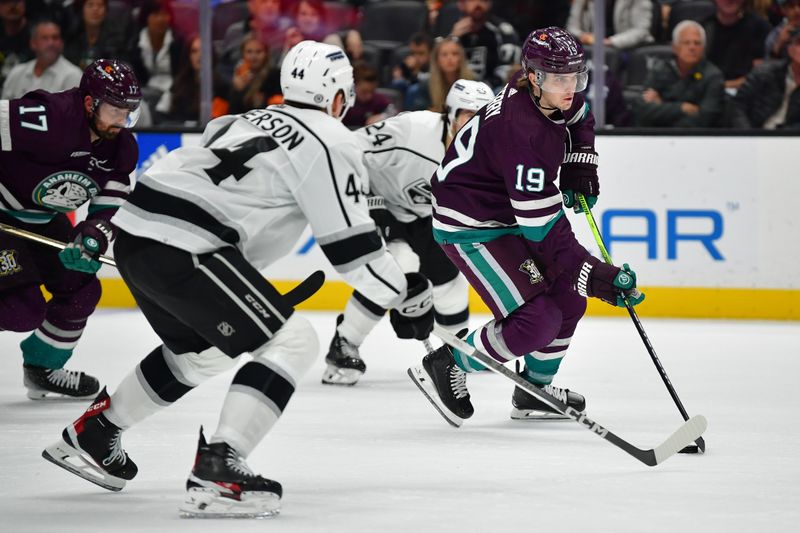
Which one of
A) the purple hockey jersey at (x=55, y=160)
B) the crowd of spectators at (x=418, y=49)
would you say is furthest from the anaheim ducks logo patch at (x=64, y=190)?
the crowd of spectators at (x=418, y=49)

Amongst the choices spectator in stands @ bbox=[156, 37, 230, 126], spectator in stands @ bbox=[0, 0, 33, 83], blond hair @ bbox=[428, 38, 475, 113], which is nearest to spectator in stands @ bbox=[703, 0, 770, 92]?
blond hair @ bbox=[428, 38, 475, 113]

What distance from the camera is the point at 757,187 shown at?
6043 mm

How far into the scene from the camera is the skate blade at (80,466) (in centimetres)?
300

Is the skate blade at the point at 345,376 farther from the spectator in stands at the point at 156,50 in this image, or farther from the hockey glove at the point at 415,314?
the spectator in stands at the point at 156,50

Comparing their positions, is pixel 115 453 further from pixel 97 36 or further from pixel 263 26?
pixel 97 36

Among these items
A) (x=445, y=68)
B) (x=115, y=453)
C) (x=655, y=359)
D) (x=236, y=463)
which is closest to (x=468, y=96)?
(x=655, y=359)

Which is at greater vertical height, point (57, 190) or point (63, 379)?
point (57, 190)

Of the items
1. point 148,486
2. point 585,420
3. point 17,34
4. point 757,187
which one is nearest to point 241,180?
point 148,486

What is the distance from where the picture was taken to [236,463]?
106 inches

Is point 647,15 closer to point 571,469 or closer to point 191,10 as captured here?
point 191,10

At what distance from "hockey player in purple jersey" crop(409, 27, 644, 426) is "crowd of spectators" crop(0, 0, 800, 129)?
2.33m

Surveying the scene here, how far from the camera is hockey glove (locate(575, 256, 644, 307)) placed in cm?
341

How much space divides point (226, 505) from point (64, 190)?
174 cm

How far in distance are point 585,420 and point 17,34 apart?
487 centimetres
